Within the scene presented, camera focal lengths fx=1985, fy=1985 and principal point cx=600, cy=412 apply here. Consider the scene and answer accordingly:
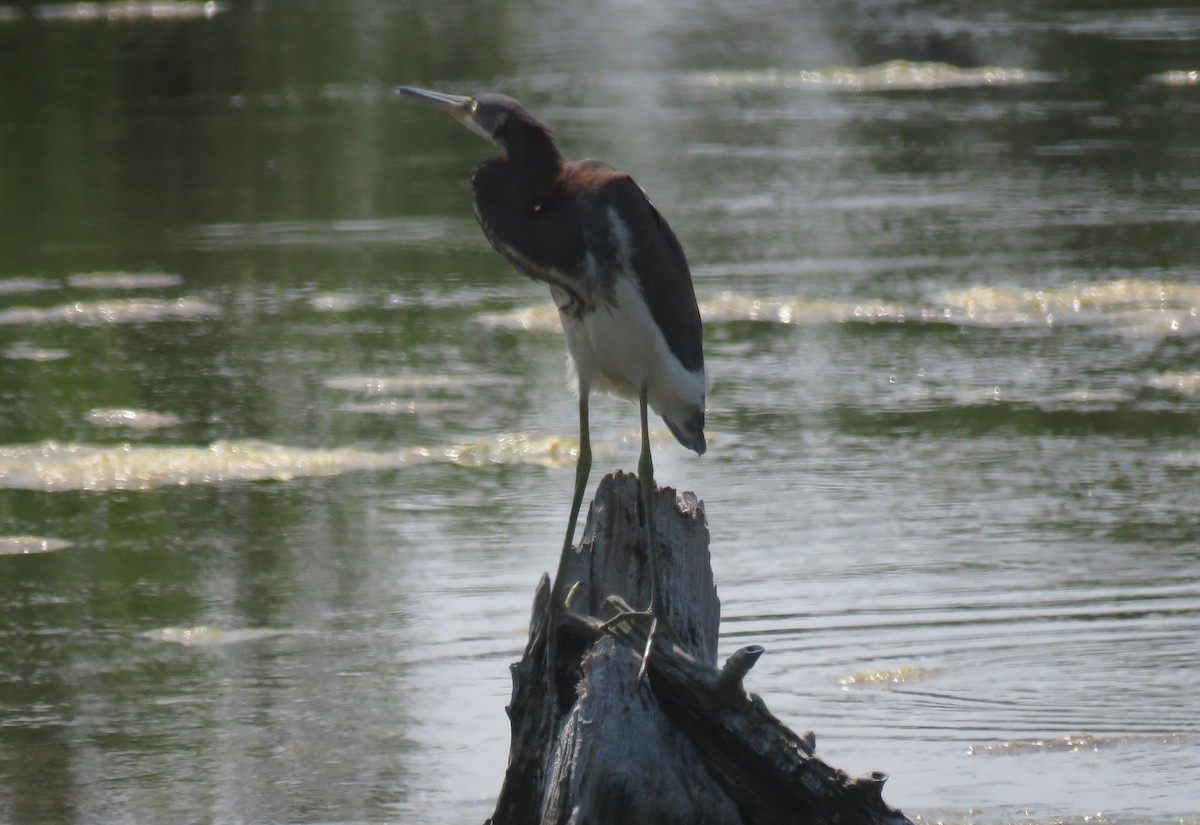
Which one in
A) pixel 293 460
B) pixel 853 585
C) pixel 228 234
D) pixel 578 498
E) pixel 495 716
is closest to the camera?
pixel 578 498

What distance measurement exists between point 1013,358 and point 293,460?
11.4 feet

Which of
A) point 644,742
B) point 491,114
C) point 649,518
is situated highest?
point 491,114

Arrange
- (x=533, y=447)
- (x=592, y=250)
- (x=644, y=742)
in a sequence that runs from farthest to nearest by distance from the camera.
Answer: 1. (x=533, y=447)
2. (x=592, y=250)
3. (x=644, y=742)

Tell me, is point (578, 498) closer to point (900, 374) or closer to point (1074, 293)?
point (900, 374)

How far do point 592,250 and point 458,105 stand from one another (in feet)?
2.04

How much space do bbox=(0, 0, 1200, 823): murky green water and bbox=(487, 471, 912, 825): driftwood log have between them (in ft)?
2.74

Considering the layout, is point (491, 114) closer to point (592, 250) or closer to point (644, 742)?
point (592, 250)

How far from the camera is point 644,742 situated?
14.0ft

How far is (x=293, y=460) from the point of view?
26.4ft

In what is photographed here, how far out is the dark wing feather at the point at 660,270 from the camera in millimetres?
4648

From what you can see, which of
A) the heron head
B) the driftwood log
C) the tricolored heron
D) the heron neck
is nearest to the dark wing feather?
the tricolored heron

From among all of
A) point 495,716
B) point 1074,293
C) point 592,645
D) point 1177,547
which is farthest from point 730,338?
point 592,645

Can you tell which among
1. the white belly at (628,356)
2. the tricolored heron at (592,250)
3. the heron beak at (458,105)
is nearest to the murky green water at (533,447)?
the white belly at (628,356)

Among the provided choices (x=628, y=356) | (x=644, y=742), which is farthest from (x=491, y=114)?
(x=644, y=742)
